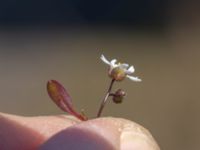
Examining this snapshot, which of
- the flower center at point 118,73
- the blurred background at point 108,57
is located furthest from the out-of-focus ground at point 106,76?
the flower center at point 118,73

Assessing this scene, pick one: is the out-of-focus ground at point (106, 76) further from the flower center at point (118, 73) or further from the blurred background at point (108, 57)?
the flower center at point (118, 73)

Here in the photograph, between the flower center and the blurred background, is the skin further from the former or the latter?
the blurred background

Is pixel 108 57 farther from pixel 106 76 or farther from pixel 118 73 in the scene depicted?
pixel 118 73

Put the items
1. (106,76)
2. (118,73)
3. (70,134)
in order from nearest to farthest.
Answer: (70,134) < (118,73) < (106,76)

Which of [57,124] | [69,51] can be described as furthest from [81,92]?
[57,124]

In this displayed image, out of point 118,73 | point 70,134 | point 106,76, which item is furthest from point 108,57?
point 70,134

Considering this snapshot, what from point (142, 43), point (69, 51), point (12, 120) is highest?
point (142, 43)

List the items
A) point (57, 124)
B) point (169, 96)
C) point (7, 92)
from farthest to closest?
point (169, 96), point (7, 92), point (57, 124)

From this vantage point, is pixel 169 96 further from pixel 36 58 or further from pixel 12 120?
pixel 12 120
